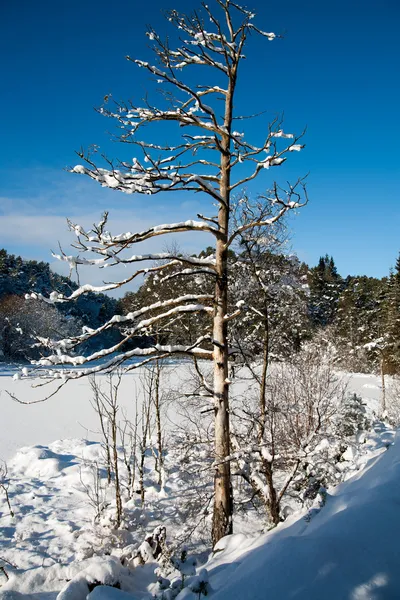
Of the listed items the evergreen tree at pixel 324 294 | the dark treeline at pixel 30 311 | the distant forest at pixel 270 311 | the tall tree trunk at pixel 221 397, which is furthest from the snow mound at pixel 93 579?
the evergreen tree at pixel 324 294

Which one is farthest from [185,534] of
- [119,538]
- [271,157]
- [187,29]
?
[187,29]

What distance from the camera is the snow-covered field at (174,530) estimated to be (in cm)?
176

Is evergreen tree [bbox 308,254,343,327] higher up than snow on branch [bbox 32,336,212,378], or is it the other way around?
evergreen tree [bbox 308,254,343,327]

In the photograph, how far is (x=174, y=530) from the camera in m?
7.44

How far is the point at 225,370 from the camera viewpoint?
15.5ft

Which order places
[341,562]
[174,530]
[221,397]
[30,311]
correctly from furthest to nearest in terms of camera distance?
[30,311], [174,530], [221,397], [341,562]

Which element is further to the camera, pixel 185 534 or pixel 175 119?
pixel 185 534

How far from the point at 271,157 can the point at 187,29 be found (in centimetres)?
225

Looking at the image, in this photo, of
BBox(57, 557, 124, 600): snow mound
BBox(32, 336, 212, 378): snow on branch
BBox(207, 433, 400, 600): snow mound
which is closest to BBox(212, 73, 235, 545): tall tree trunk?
BBox(32, 336, 212, 378): snow on branch

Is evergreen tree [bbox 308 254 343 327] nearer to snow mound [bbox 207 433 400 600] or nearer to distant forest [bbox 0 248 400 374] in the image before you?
distant forest [bbox 0 248 400 374]

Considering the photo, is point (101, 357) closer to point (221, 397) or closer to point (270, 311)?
point (221, 397)

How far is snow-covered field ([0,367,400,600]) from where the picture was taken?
1.76 m

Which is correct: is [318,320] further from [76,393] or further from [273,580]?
Result: [273,580]

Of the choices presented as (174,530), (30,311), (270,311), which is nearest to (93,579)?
(174,530)
